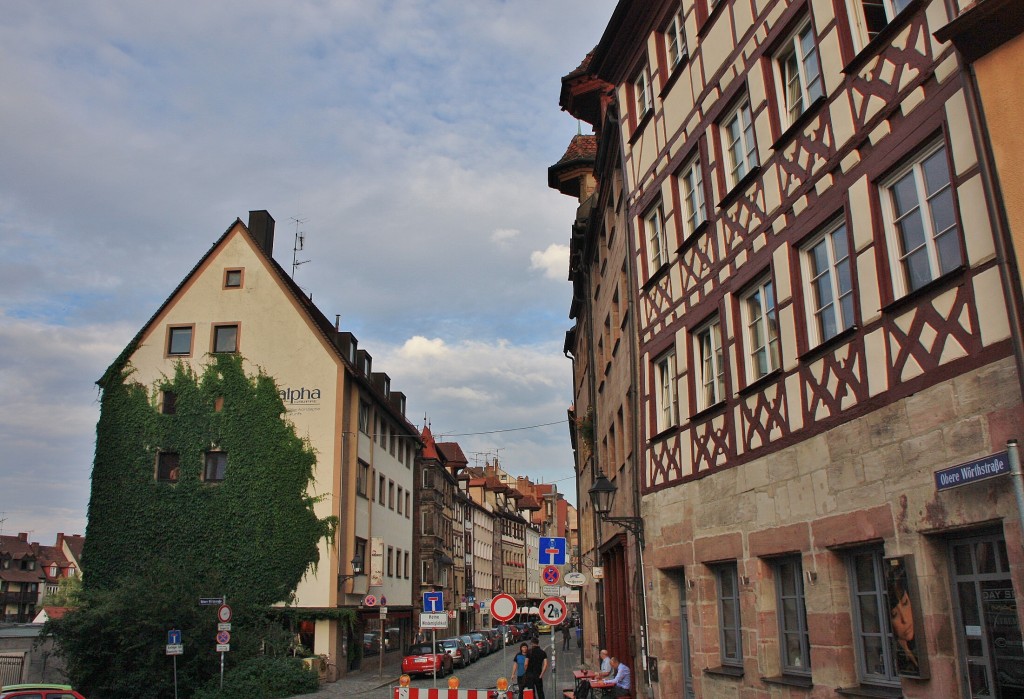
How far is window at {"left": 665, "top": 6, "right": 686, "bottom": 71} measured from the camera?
15.5 meters

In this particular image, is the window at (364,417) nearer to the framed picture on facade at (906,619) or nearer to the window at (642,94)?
the window at (642,94)

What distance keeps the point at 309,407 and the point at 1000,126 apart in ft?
98.9

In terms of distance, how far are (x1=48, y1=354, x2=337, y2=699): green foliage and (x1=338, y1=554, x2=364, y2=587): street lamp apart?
55.6 inches

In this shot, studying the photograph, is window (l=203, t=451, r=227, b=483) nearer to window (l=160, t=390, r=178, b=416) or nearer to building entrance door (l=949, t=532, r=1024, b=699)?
window (l=160, t=390, r=178, b=416)

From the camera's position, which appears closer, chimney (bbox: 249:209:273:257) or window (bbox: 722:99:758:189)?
window (bbox: 722:99:758:189)

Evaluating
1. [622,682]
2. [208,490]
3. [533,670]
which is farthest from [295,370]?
[622,682]

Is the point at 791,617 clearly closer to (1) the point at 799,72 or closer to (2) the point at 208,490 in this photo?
(1) the point at 799,72

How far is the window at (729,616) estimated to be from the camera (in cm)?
1295

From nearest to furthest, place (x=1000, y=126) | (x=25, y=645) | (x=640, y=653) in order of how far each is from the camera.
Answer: (x=1000, y=126)
(x=640, y=653)
(x=25, y=645)

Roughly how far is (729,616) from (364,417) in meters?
26.8

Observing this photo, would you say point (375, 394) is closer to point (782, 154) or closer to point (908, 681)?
point (782, 154)

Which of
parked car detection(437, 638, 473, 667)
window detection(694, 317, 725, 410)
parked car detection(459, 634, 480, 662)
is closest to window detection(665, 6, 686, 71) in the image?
window detection(694, 317, 725, 410)

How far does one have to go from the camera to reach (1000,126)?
A: 7133 mm

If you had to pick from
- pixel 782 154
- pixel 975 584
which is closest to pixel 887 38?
pixel 782 154
